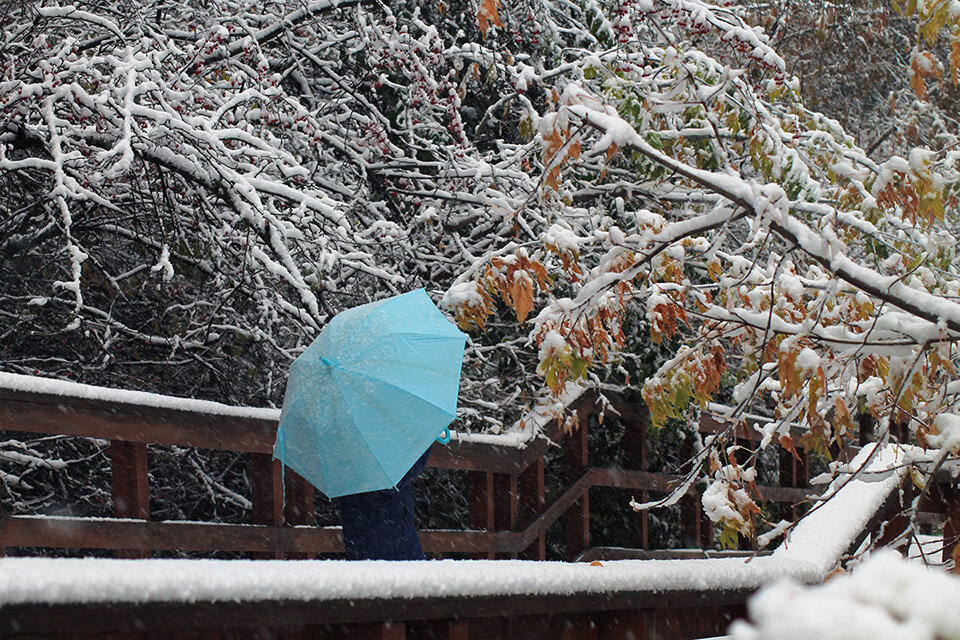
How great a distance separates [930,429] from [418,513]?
370 cm

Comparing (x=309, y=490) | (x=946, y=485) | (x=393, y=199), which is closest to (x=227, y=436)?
(x=309, y=490)

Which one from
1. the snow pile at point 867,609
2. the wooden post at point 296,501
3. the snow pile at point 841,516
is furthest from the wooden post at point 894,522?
the snow pile at point 867,609

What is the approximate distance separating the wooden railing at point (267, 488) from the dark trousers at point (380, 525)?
36cm

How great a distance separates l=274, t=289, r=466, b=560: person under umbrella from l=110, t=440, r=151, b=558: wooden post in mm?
451

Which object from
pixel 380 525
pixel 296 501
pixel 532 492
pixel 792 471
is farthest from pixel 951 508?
pixel 296 501

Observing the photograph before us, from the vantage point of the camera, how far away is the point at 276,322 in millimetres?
5016

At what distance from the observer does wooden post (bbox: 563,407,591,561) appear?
16.6ft

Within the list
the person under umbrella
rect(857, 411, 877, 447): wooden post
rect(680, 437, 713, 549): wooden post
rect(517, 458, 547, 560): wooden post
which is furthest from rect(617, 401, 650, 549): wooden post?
Answer: the person under umbrella

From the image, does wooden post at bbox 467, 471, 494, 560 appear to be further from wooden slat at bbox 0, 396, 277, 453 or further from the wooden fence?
wooden slat at bbox 0, 396, 277, 453

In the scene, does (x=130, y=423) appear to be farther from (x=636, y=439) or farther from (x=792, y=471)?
(x=792, y=471)

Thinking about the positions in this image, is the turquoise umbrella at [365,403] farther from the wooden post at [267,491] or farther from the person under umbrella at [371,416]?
the wooden post at [267,491]

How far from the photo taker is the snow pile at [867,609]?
2.42ft

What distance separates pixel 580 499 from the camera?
505cm

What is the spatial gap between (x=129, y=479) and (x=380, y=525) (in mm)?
850
